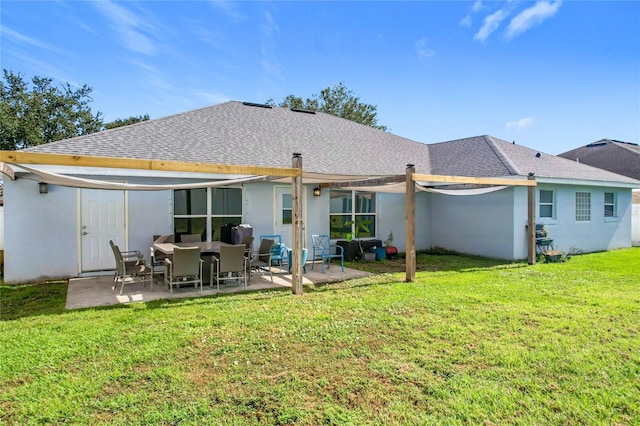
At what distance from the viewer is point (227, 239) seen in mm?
9875

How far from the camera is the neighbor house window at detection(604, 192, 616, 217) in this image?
573 inches

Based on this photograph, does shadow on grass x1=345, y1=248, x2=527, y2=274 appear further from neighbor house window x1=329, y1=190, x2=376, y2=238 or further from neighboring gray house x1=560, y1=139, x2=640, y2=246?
neighboring gray house x1=560, y1=139, x2=640, y2=246

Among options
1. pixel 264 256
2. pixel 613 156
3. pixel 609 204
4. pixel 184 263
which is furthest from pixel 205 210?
pixel 613 156

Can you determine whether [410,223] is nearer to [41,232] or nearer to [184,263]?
[184,263]

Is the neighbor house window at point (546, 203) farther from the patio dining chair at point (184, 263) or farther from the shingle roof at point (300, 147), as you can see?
the patio dining chair at point (184, 263)

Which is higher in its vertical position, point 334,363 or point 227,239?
point 227,239

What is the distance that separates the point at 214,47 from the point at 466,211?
10841 millimetres

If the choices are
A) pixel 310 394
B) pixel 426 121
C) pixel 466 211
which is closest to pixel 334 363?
pixel 310 394

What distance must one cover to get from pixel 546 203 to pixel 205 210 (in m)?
11.1

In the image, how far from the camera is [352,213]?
40.7ft

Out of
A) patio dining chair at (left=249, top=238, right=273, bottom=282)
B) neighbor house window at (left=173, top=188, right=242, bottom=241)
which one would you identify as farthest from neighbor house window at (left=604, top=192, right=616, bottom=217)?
neighbor house window at (left=173, top=188, right=242, bottom=241)

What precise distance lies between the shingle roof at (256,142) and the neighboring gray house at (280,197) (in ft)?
0.18

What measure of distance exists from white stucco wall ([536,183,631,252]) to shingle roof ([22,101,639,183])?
63 centimetres

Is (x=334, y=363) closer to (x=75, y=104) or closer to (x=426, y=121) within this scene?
(x=426, y=121)
